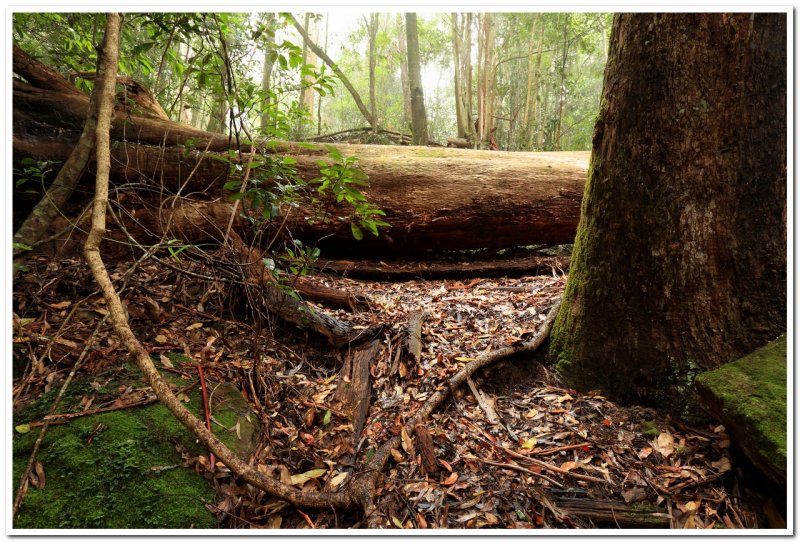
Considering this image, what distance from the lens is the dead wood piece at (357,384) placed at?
8.09 ft

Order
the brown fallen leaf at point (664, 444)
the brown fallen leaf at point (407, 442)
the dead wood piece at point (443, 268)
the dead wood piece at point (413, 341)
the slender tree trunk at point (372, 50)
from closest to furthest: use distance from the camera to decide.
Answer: the brown fallen leaf at point (664, 444) < the brown fallen leaf at point (407, 442) < the dead wood piece at point (413, 341) < the dead wood piece at point (443, 268) < the slender tree trunk at point (372, 50)

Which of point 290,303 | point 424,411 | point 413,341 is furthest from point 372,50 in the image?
point 424,411

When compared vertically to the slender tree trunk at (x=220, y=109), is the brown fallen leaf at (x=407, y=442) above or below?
below

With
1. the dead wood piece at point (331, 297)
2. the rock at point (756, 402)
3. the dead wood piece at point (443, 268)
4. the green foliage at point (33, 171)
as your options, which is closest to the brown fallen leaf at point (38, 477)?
the green foliage at point (33, 171)

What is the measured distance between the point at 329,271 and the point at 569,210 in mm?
3159

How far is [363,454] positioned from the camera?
7.13ft

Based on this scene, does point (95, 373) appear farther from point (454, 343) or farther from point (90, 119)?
point (454, 343)

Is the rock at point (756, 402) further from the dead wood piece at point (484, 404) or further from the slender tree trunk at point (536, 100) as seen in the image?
the slender tree trunk at point (536, 100)

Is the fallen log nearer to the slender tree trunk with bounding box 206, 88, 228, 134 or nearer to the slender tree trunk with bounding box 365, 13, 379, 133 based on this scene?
the slender tree trunk with bounding box 206, 88, 228, 134

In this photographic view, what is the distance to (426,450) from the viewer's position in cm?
210

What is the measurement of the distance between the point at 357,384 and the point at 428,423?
625 millimetres

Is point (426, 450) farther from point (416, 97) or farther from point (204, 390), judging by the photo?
point (416, 97)

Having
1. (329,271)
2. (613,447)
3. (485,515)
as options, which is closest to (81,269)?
(329,271)

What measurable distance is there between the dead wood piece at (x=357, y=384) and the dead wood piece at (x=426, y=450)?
0.39 meters
